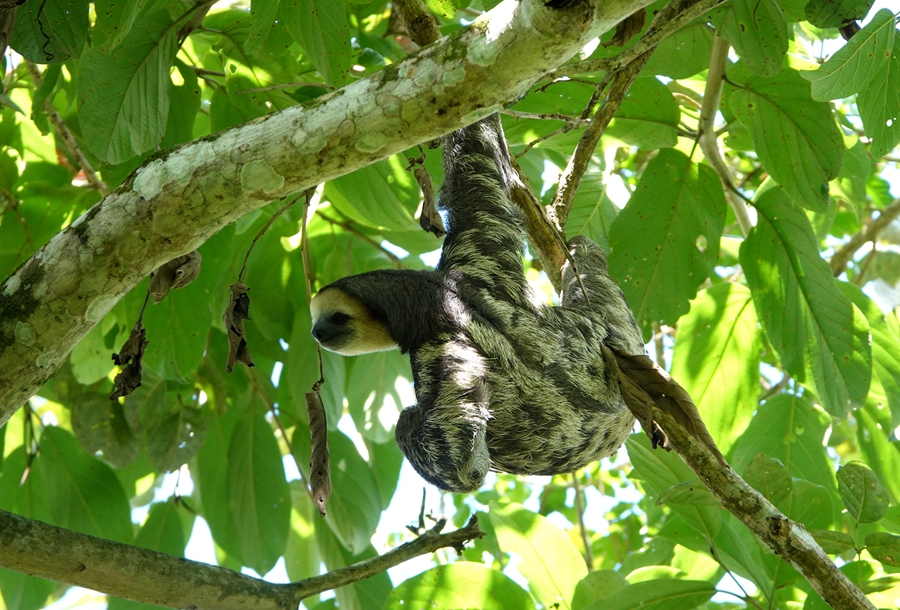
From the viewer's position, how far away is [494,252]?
379 cm

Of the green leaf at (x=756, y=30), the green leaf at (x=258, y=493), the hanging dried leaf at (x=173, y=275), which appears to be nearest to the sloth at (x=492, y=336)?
the hanging dried leaf at (x=173, y=275)

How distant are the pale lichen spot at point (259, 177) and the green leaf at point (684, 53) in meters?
2.39

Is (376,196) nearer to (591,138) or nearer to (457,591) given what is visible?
(591,138)

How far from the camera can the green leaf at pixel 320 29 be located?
3.56 meters

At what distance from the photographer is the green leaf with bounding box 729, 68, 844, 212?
401 centimetres

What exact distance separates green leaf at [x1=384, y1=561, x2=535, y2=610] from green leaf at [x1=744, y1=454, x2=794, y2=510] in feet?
4.22

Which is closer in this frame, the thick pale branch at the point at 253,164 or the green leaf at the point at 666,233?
the thick pale branch at the point at 253,164

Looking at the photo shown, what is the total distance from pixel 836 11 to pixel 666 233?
4.78 feet

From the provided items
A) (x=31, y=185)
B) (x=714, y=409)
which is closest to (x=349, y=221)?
(x=31, y=185)

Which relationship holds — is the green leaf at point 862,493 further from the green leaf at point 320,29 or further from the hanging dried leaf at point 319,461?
the green leaf at point 320,29

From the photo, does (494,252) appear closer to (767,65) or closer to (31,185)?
(767,65)

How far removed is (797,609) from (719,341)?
1608 millimetres

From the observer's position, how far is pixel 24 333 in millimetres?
2643

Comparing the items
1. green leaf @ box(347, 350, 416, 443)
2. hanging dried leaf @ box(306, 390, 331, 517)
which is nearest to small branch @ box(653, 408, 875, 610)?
hanging dried leaf @ box(306, 390, 331, 517)
